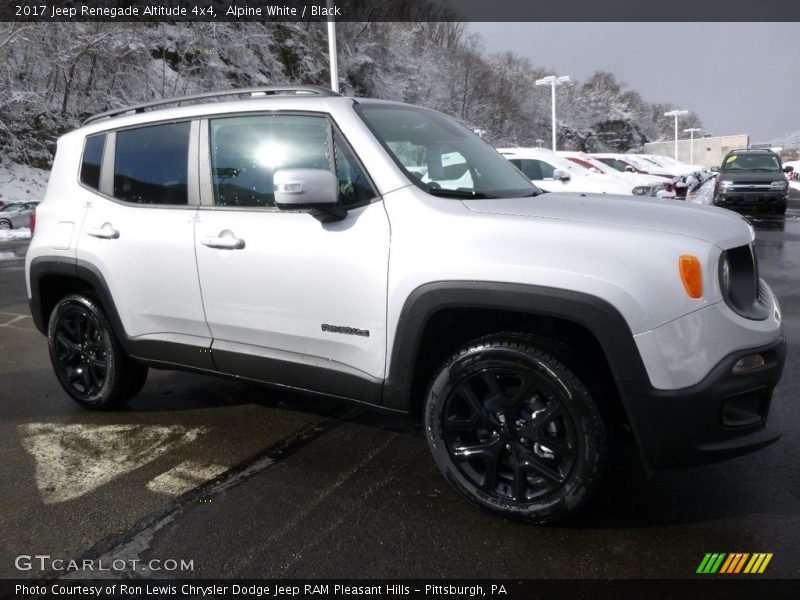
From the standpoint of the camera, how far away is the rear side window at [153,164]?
363 cm

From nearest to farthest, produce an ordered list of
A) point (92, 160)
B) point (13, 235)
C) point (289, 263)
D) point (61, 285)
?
point (289, 263) → point (92, 160) → point (61, 285) → point (13, 235)

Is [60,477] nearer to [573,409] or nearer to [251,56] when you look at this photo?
[573,409]

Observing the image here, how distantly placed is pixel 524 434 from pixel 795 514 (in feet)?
3.93

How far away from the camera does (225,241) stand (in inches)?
131

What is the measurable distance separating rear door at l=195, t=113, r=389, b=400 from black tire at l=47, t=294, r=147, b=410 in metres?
0.94

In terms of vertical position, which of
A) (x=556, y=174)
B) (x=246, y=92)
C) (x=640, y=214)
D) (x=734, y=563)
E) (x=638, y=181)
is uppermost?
(x=246, y=92)

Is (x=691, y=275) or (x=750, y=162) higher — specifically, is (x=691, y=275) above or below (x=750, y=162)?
below

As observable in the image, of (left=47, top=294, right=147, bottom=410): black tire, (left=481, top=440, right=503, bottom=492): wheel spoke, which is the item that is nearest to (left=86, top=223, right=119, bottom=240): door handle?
(left=47, top=294, right=147, bottom=410): black tire

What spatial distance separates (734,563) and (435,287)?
1.53m

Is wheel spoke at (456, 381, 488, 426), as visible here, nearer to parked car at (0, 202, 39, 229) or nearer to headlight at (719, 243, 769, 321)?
headlight at (719, 243, 769, 321)

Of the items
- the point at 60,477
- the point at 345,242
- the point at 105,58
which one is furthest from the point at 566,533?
the point at 105,58

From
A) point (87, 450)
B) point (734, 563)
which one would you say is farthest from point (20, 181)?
point (734, 563)

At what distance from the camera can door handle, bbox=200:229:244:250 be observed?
3.29 metres

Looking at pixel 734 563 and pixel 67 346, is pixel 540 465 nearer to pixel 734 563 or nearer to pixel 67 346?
pixel 734 563
